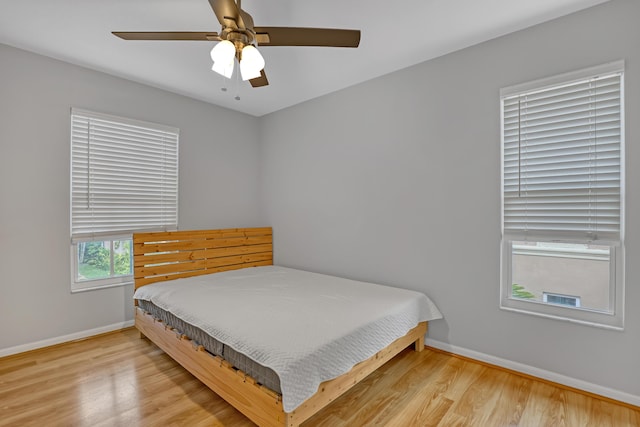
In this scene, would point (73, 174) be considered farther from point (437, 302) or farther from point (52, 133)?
point (437, 302)

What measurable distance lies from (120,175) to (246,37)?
2.27 m

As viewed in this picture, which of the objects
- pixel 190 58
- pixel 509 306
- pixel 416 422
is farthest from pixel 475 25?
pixel 416 422

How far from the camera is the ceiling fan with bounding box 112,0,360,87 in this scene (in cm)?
151

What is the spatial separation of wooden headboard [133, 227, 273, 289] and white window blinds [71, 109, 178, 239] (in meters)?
0.29

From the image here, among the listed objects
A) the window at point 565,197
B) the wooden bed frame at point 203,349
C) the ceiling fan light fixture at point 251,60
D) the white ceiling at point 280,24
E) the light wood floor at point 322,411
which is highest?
the white ceiling at point 280,24

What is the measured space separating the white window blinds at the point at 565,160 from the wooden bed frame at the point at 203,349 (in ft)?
4.14

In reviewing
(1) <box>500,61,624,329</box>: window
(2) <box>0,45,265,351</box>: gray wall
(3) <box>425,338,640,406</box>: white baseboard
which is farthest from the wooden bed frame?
(1) <box>500,61,624,329</box>: window

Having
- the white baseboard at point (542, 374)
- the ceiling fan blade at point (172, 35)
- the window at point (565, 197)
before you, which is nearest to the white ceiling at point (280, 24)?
the ceiling fan blade at point (172, 35)

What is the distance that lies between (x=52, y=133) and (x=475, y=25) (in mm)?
3539

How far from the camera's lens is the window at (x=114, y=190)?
2844mm

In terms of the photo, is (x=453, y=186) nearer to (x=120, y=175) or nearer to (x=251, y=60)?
(x=251, y=60)

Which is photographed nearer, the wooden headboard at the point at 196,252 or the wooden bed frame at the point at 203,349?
Answer: the wooden bed frame at the point at 203,349

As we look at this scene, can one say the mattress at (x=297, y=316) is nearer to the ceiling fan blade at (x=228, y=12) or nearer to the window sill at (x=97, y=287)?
the window sill at (x=97, y=287)

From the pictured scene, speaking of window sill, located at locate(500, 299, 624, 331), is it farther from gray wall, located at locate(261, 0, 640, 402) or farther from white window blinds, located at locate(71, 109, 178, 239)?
white window blinds, located at locate(71, 109, 178, 239)
